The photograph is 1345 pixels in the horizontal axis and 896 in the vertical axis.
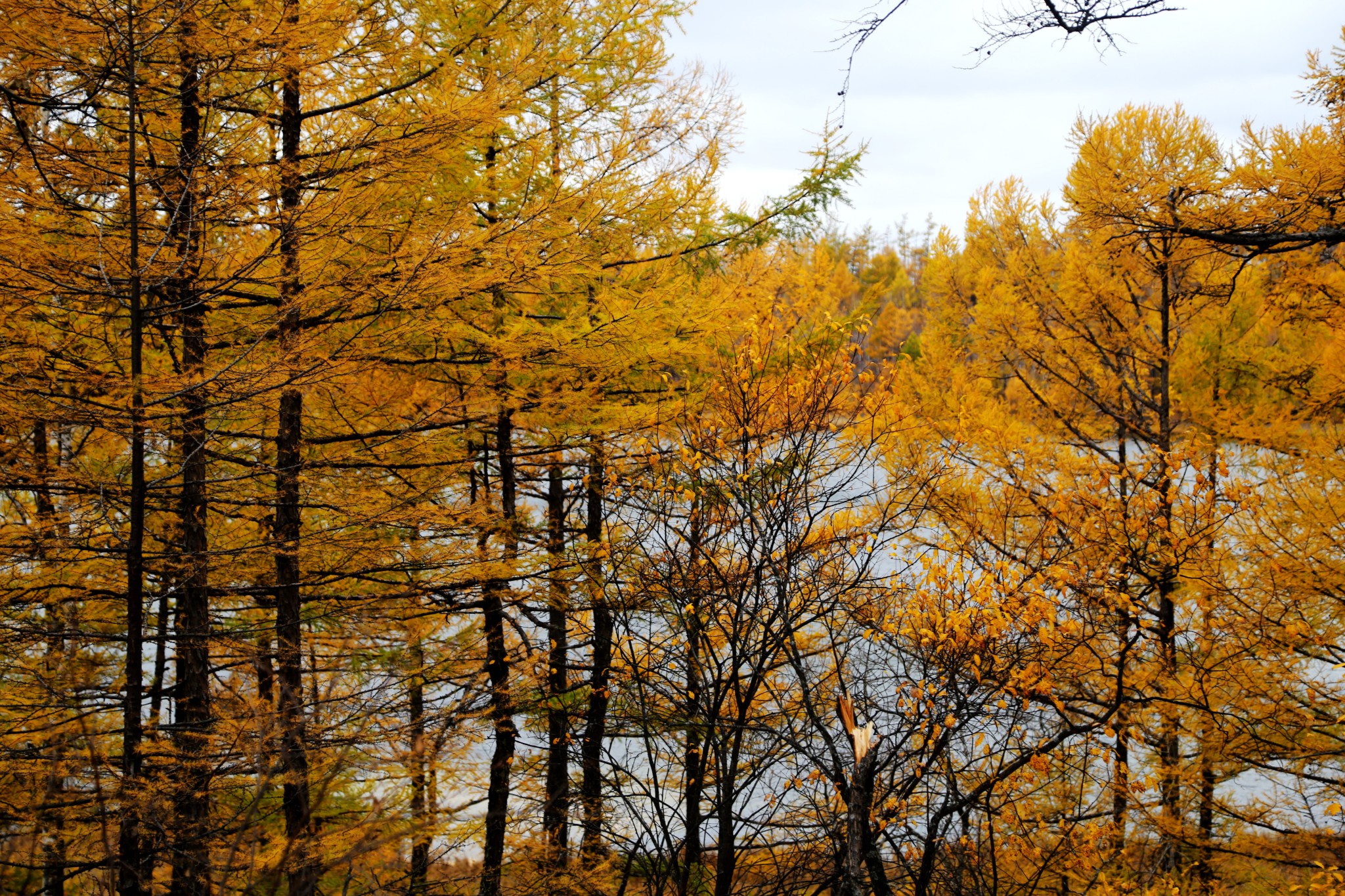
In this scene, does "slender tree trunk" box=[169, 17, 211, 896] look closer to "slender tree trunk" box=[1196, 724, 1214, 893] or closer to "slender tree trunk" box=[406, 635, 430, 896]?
"slender tree trunk" box=[406, 635, 430, 896]

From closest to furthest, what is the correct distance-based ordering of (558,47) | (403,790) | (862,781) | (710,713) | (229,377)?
(862,781), (229,377), (710,713), (558,47), (403,790)

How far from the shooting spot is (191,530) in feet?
17.7

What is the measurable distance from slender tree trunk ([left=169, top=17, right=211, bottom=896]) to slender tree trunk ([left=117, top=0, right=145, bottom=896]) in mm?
219

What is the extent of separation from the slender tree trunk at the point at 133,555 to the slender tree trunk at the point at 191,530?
0.22 m

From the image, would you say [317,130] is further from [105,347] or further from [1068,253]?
[1068,253]

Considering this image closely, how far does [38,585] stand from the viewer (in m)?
5.35

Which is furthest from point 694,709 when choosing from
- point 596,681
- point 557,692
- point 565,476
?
point 565,476

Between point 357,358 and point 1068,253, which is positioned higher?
point 1068,253

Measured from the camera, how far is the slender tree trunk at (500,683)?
7194 mm

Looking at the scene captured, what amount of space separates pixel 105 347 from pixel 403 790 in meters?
5.23

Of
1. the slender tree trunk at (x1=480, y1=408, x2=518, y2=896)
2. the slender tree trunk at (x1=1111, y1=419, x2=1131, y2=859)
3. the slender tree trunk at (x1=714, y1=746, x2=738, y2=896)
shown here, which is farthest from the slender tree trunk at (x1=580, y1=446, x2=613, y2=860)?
the slender tree trunk at (x1=1111, y1=419, x2=1131, y2=859)

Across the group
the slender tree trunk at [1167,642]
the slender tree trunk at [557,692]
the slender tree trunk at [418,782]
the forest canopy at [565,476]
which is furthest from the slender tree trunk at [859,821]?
the slender tree trunk at [557,692]

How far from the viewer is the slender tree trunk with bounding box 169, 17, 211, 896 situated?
4.70m

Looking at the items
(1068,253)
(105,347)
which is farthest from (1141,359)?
(105,347)
